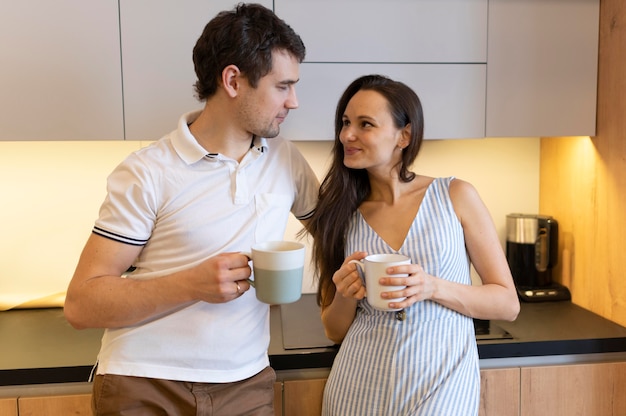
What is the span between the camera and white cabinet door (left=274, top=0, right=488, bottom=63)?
6.27ft

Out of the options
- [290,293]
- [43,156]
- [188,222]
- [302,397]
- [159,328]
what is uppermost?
[43,156]

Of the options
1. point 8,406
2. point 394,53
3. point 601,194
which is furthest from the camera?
point 601,194

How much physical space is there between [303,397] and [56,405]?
63 cm

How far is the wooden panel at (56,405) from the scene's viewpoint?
5.41 ft

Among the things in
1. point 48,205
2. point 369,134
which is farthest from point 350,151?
point 48,205

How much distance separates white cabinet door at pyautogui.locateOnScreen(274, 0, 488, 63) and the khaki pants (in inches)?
39.6

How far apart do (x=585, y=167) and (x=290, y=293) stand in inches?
52.8

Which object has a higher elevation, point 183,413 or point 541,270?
point 541,270

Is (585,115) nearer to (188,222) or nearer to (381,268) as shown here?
(381,268)

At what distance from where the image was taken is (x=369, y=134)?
1524 mm

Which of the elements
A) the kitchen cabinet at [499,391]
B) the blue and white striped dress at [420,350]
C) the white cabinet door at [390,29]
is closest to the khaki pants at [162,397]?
the blue and white striped dress at [420,350]

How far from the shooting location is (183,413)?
1.39 m

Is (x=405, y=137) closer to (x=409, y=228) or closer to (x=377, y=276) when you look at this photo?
(x=409, y=228)

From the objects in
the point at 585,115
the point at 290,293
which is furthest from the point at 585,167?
the point at 290,293
